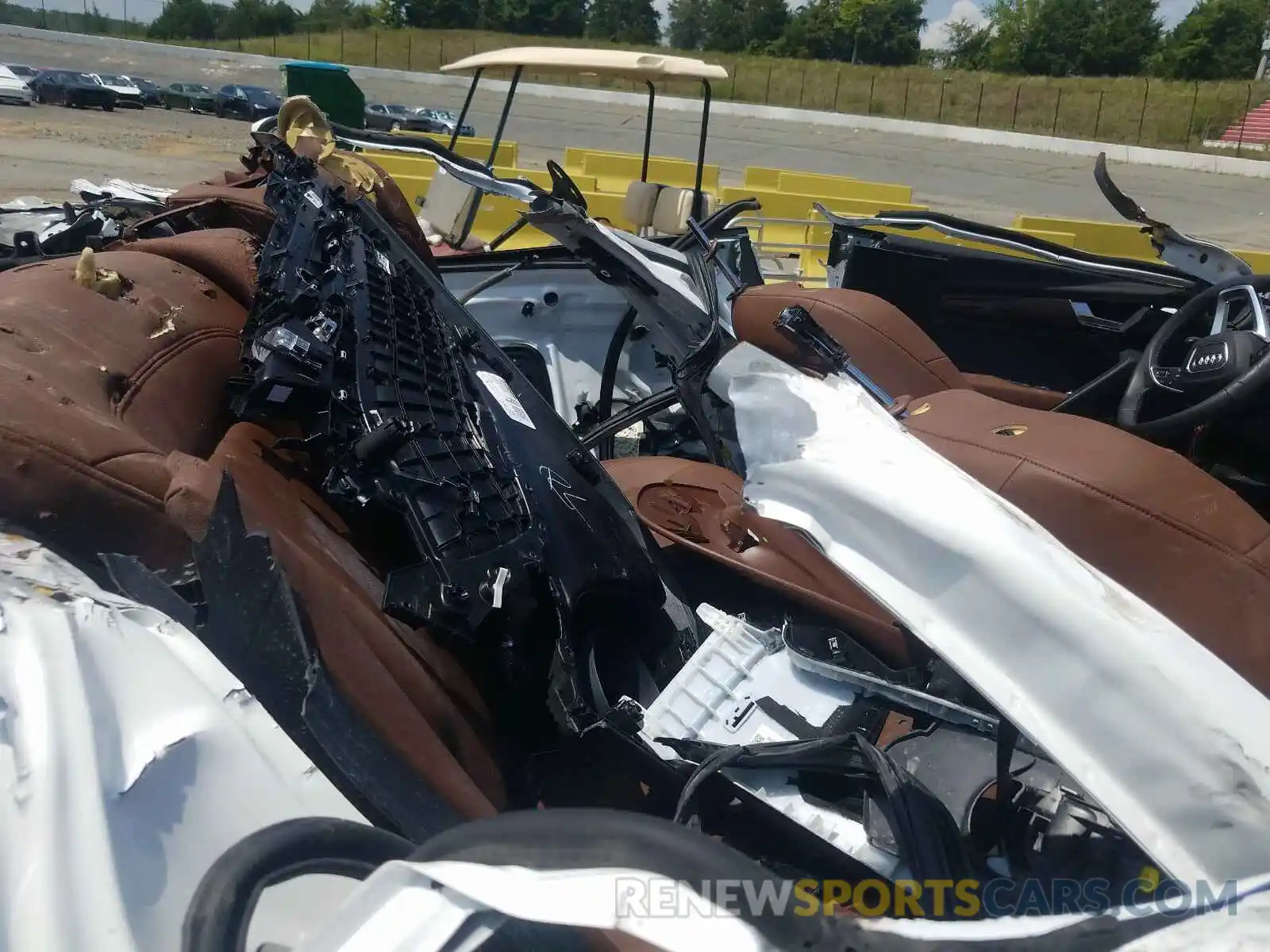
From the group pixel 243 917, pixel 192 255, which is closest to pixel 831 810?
pixel 243 917

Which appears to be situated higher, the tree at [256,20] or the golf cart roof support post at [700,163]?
the tree at [256,20]

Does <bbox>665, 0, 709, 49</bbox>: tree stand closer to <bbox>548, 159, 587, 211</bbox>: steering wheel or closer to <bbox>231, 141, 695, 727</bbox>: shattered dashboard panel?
<bbox>548, 159, 587, 211</bbox>: steering wheel

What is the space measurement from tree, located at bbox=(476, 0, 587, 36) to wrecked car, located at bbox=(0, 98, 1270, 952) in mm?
60434

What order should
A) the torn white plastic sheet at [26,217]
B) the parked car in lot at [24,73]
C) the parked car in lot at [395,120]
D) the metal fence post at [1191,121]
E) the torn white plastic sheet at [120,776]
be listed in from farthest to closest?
the metal fence post at [1191,121] < the parked car in lot at [24,73] < the parked car in lot at [395,120] < the torn white plastic sheet at [26,217] < the torn white plastic sheet at [120,776]

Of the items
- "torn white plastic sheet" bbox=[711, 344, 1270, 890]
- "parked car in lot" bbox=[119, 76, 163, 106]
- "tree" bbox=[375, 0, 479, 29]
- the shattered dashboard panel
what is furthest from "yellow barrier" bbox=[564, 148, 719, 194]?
"tree" bbox=[375, 0, 479, 29]

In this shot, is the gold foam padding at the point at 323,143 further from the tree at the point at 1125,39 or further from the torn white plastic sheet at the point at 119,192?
the tree at the point at 1125,39

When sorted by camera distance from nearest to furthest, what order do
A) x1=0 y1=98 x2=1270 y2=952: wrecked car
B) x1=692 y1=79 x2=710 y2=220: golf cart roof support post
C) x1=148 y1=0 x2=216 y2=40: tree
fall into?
1. x1=0 y1=98 x2=1270 y2=952: wrecked car
2. x1=692 y1=79 x2=710 y2=220: golf cart roof support post
3. x1=148 y1=0 x2=216 y2=40: tree

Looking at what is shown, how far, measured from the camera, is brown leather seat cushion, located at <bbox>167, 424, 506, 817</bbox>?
1.52m

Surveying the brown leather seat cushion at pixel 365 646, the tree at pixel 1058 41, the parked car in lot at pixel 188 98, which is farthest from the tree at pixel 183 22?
the brown leather seat cushion at pixel 365 646

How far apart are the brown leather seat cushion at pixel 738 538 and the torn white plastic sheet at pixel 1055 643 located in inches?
13.8

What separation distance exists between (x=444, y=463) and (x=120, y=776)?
0.96 metres

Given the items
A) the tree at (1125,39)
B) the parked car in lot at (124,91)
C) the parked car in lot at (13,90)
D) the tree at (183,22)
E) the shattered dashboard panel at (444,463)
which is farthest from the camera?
the tree at (183,22)

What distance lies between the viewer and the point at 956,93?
134 feet

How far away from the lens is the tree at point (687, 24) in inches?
2419
